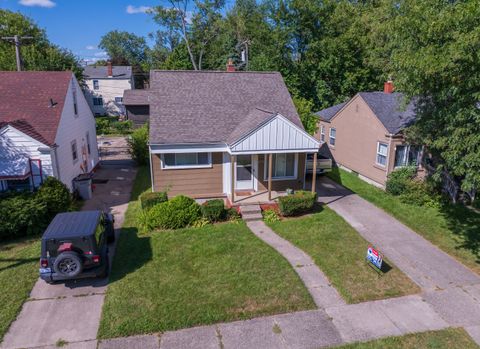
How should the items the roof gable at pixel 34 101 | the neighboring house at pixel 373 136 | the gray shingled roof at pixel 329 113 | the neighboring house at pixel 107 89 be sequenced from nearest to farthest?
the roof gable at pixel 34 101, the neighboring house at pixel 373 136, the gray shingled roof at pixel 329 113, the neighboring house at pixel 107 89

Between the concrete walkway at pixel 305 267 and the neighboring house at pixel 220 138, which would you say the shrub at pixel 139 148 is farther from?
the concrete walkway at pixel 305 267

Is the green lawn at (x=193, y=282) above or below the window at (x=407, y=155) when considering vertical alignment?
below

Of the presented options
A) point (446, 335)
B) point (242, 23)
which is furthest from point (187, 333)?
point (242, 23)

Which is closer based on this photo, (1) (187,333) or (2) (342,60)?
(1) (187,333)

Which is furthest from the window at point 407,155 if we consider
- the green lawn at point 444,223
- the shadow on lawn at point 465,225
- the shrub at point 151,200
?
the shrub at point 151,200

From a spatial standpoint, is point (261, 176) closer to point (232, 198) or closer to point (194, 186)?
point (232, 198)
